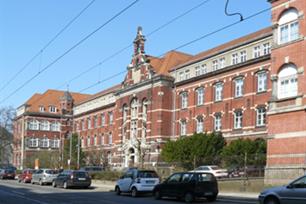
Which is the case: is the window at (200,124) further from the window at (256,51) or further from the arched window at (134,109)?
the arched window at (134,109)

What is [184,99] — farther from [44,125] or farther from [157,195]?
[44,125]

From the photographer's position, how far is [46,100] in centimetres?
11556

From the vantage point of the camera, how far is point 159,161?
2581 inches

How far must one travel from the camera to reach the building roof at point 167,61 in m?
72.2

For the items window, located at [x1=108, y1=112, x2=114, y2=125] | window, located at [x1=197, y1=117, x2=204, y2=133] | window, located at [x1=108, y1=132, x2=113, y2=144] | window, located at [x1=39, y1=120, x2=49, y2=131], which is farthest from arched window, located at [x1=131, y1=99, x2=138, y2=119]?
window, located at [x1=39, y1=120, x2=49, y2=131]

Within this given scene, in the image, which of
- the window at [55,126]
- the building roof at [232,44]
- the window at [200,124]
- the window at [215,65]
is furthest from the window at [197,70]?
the window at [55,126]

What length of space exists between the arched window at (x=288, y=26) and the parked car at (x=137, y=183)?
48.2 ft

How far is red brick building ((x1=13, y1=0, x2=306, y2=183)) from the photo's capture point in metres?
36.0

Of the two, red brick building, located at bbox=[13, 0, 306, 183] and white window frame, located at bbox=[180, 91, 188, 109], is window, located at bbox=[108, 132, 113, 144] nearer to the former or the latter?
red brick building, located at bbox=[13, 0, 306, 183]

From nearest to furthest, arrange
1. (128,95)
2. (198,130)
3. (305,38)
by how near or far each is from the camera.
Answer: (305,38), (198,130), (128,95)

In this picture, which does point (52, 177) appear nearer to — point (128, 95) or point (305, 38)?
point (305, 38)

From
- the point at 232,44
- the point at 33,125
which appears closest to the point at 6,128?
the point at 33,125

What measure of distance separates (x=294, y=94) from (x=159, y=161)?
32293 millimetres

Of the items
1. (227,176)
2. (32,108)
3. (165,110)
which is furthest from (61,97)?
(227,176)
